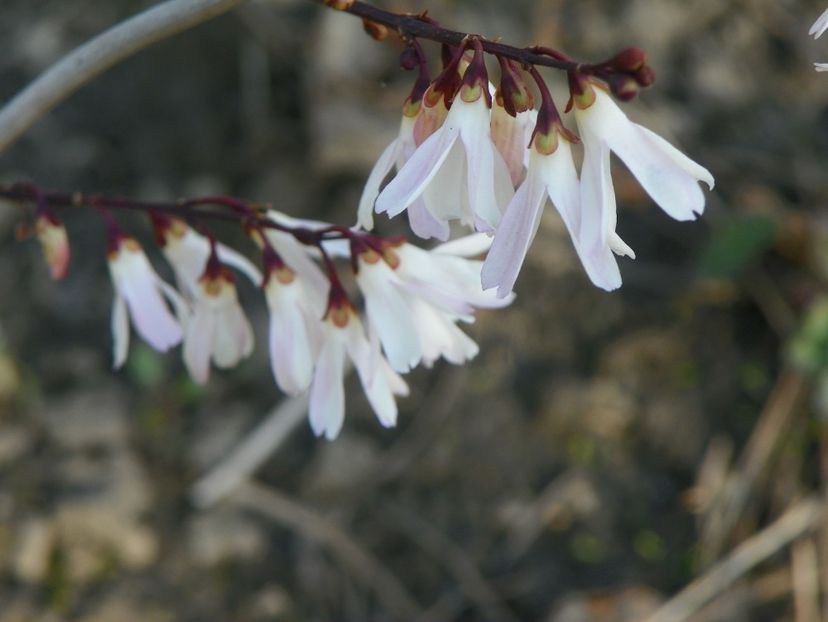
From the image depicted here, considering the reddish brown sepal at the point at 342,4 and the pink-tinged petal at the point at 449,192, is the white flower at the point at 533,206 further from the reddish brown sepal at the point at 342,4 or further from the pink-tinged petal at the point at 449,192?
the reddish brown sepal at the point at 342,4

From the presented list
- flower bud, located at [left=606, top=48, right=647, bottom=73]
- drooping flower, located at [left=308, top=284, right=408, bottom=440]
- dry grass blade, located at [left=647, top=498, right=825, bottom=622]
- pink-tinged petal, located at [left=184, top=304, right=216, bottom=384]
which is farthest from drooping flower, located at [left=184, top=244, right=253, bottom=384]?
dry grass blade, located at [left=647, top=498, right=825, bottom=622]

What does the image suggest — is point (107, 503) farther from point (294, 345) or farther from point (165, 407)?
point (294, 345)

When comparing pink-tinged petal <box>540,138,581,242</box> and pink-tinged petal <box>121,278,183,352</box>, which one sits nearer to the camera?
pink-tinged petal <box>540,138,581,242</box>

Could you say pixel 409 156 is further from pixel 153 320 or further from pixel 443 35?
pixel 153 320

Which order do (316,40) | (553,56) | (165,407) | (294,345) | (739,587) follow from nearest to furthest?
(553,56) → (294,345) → (739,587) → (165,407) → (316,40)

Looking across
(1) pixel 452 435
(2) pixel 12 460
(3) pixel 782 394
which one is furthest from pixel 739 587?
(2) pixel 12 460

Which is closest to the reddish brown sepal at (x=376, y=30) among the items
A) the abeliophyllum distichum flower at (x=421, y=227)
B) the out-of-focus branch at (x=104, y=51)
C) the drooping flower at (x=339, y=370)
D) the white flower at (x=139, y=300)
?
the abeliophyllum distichum flower at (x=421, y=227)

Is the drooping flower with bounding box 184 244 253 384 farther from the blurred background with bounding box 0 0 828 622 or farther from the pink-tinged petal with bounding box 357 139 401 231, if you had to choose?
the blurred background with bounding box 0 0 828 622
